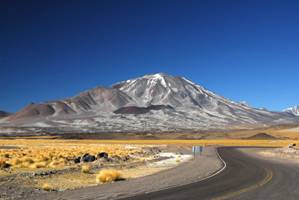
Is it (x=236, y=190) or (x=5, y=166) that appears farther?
(x=5, y=166)

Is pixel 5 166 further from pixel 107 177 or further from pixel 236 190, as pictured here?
pixel 236 190

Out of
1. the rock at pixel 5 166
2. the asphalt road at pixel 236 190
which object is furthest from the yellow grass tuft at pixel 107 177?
the rock at pixel 5 166

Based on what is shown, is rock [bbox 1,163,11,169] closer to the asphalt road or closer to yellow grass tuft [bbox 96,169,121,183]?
yellow grass tuft [bbox 96,169,121,183]

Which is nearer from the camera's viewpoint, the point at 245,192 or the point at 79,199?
the point at 79,199

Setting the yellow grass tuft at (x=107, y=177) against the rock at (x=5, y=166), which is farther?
the rock at (x=5, y=166)

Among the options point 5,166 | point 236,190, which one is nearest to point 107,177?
point 236,190

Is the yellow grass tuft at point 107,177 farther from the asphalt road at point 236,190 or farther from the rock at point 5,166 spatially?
the rock at point 5,166

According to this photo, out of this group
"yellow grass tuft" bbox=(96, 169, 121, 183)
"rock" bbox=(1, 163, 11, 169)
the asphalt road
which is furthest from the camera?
"rock" bbox=(1, 163, 11, 169)

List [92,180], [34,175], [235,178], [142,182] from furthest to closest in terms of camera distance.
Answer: [34,175] < [92,180] < [235,178] < [142,182]

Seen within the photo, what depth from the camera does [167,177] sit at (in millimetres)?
25938

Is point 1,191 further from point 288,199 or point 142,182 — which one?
point 288,199

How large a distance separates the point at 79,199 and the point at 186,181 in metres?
8.03

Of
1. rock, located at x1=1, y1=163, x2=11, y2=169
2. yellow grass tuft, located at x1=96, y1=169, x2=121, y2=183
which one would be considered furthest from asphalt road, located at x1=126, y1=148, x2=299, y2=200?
rock, located at x1=1, y1=163, x2=11, y2=169

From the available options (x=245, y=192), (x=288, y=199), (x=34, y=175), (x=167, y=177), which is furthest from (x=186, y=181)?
(x=34, y=175)
